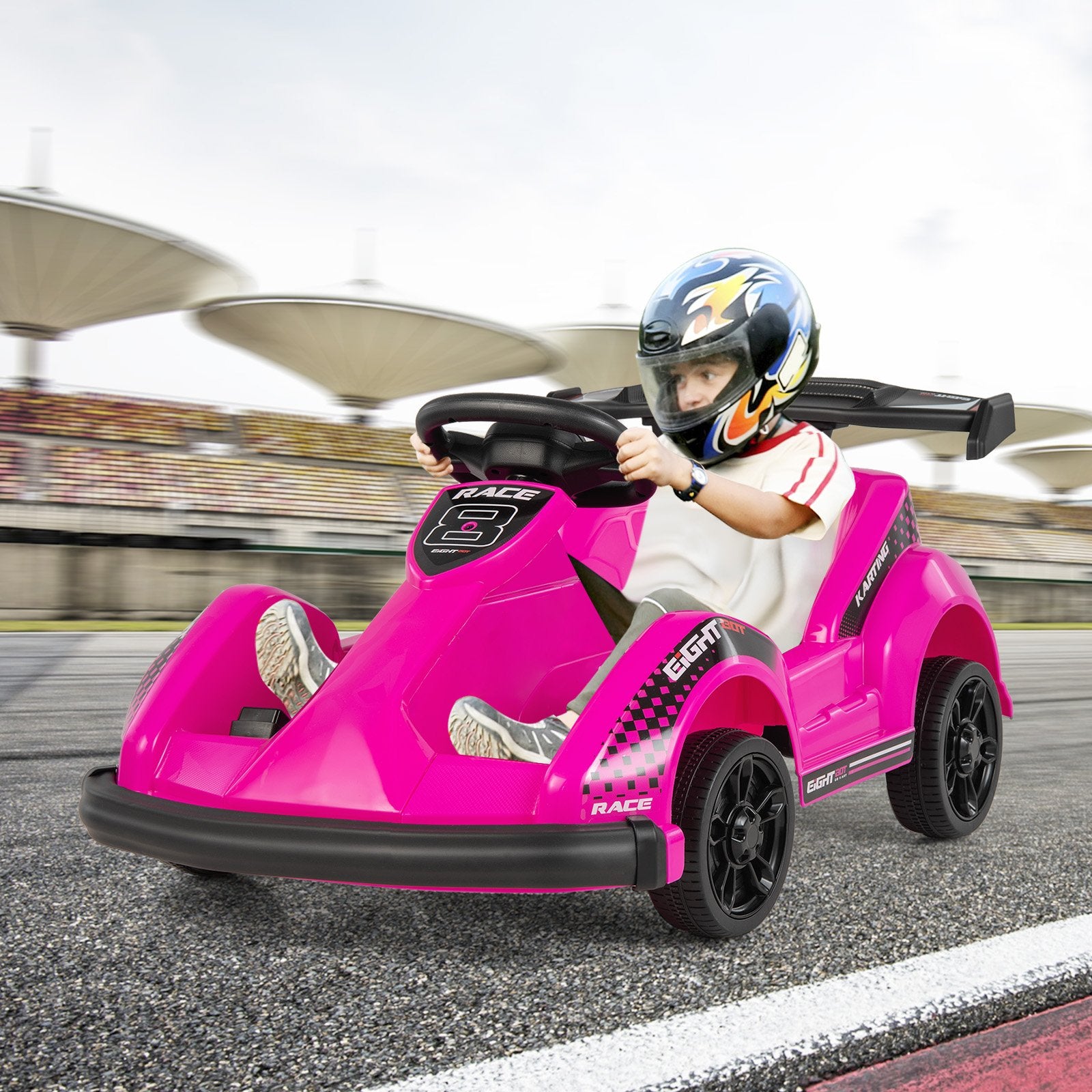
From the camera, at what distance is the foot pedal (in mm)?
2314

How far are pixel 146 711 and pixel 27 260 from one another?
1145 inches

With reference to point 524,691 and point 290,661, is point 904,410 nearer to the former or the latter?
point 524,691

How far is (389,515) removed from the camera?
25.0 m

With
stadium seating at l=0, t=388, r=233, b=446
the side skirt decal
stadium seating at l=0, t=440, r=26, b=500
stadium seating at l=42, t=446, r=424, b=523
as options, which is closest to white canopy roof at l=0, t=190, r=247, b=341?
stadium seating at l=0, t=388, r=233, b=446

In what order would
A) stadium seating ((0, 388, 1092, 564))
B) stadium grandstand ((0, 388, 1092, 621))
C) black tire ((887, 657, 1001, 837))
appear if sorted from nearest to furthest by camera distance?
black tire ((887, 657, 1001, 837))
stadium grandstand ((0, 388, 1092, 621))
stadium seating ((0, 388, 1092, 564))

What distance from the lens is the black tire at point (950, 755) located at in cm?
303

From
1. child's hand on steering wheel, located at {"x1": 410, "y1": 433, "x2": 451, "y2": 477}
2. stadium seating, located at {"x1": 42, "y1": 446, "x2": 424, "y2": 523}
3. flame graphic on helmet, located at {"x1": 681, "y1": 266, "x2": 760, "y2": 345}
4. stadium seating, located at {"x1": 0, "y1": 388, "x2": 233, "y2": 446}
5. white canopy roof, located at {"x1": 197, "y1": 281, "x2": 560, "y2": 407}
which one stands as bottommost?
stadium seating, located at {"x1": 42, "y1": 446, "x2": 424, "y2": 523}

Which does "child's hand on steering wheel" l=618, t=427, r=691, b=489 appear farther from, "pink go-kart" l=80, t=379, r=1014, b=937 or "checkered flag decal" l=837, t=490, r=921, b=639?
"checkered flag decal" l=837, t=490, r=921, b=639

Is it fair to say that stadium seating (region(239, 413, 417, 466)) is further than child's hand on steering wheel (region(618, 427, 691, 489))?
Yes

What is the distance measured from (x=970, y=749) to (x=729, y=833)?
4.47 feet

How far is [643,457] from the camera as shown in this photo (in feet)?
7.16

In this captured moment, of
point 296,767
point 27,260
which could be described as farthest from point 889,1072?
point 27,260

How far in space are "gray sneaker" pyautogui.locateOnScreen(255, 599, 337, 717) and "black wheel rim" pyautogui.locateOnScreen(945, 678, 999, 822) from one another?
1746mm

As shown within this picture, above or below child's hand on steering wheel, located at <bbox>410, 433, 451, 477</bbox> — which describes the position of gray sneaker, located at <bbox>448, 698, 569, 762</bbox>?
below
